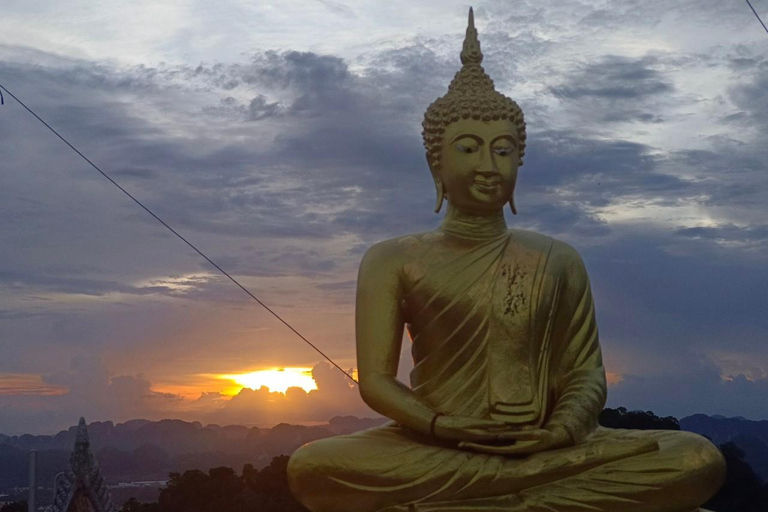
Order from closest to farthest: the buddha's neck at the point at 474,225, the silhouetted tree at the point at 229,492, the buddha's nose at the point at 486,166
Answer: the buddha's nose at the point at 486,166 → the buddha's neck at the point at 474,225 → the silhouetted tree at the point at 229,492

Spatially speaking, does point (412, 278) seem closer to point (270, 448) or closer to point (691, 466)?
point (691, 466)

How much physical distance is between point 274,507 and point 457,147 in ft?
32.7

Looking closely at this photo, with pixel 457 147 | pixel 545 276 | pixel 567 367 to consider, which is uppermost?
pixel 457 147

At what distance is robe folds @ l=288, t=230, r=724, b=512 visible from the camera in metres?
7.15

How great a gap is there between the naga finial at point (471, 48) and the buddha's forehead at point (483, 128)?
573 millimetres

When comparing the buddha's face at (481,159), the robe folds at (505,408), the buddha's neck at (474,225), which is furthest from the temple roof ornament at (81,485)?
the buddha's face at (481,159)

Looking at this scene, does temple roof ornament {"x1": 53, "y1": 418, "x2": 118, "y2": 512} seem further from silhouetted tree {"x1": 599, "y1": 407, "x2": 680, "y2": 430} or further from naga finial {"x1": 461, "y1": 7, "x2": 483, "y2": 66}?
naga finial {"x1": 461, "y1": 7, "x2": 483, "y2": 66}

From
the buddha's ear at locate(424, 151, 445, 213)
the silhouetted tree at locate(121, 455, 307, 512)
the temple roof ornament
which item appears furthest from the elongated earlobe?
the temple roof ornament

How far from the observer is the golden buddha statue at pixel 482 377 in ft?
23.5

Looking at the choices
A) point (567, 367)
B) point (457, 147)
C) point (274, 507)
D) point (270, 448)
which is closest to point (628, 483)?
point (567, 367)

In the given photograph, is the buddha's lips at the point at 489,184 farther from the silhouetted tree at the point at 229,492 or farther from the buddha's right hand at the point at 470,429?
the silhouetted tree at the point at 229,492

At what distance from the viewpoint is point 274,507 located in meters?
16.7

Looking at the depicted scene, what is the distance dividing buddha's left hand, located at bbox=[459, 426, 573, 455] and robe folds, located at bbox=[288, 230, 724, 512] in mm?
41

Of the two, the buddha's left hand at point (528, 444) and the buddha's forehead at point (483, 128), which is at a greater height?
the buddha's forehead at point (483, 128)
